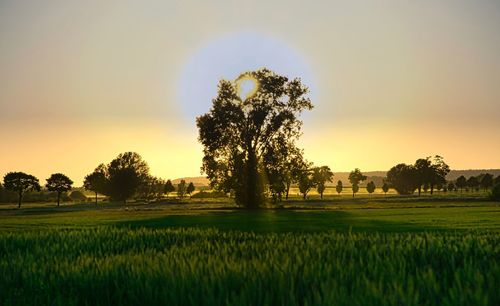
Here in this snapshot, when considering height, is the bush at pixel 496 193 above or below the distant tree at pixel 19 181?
below

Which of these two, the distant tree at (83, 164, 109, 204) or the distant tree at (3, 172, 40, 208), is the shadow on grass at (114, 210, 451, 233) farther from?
the distant tree at (83, 164, 109, 204)

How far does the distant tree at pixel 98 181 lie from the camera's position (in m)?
167

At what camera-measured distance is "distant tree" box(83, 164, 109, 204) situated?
167m

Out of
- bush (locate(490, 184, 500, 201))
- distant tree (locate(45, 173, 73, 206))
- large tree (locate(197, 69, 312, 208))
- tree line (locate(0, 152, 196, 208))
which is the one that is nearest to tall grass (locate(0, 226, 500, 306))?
large tree (locate(197, 69, 312, 208))

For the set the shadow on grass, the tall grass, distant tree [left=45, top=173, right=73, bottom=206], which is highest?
distant tree [left=45, top=173, right=73, bottom=206]

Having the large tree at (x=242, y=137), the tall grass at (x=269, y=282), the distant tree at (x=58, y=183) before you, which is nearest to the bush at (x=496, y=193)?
the large tree at (x=242, y=137)

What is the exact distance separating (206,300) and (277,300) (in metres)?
0.66

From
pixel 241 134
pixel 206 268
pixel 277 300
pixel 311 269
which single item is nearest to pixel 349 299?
pixel 277 300

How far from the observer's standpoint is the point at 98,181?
170 metres

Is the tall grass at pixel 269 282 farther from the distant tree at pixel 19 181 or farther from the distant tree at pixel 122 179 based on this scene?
the distant tree at pixel 122 179

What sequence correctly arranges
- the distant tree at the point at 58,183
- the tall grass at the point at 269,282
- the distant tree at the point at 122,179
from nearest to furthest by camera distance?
the tall grass at the point at 269,282, the distant tree at the point at 58,183, the distant tree at the point at 122,179

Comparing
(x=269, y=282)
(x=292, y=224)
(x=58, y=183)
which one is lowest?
(x=292, y=224)

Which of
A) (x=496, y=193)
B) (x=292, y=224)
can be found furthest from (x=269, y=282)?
(x=496, y=193)

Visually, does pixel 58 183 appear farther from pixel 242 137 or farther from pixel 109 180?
pixel 242 137
